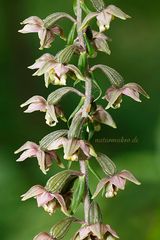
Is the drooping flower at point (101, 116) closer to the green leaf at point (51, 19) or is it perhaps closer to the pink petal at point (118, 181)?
the pink petal at point (118, 181)

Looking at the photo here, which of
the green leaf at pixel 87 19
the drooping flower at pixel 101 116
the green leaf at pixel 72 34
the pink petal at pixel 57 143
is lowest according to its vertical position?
the pink petal at pixel 57 143

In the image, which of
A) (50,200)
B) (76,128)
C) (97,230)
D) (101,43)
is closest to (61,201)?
A: (50,200)

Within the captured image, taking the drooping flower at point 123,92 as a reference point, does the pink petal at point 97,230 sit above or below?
below

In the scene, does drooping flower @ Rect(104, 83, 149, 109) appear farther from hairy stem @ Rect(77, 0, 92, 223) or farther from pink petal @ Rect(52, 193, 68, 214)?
pink petal @ Rect(52, 193, 68, 214)

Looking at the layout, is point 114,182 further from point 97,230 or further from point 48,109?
point 48,109

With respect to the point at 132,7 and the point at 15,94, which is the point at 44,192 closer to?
the point at 15,94

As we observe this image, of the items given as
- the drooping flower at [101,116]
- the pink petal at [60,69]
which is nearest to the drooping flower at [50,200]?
the drooping flower at [101,116]
